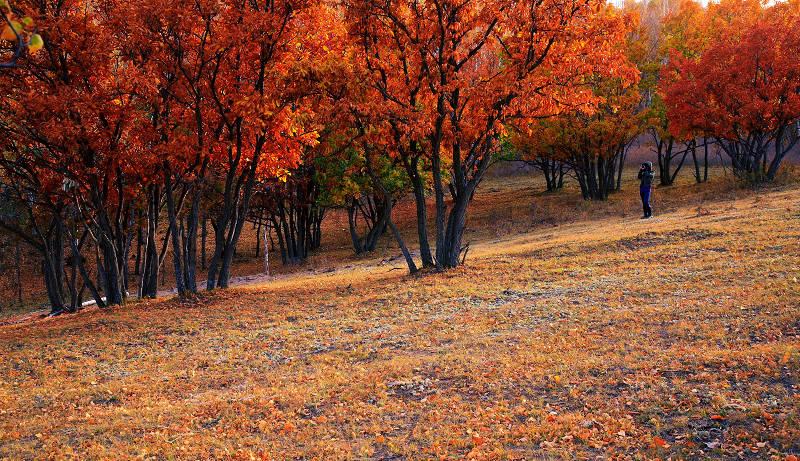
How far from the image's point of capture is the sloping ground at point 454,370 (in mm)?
5117

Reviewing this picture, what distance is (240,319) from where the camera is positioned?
39.0ft

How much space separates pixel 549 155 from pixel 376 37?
83.8 ft

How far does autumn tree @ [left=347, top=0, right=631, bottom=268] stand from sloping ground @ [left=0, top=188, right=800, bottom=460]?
154 inches

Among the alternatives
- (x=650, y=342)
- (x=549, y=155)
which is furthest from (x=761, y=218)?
(x=549, y=155)

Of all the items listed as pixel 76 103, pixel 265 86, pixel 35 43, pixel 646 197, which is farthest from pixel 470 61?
pixel 35 43

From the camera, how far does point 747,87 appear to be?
87.0 ft

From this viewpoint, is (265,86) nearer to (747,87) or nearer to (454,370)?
(454,370)

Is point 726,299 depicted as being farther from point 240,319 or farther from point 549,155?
point 549,155

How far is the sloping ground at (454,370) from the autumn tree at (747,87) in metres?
16.0

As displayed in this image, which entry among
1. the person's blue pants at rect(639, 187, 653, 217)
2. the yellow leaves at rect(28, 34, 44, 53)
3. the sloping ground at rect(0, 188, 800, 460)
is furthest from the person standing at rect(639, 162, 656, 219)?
the yellow leaves at rect(28, 34, 44, 53)

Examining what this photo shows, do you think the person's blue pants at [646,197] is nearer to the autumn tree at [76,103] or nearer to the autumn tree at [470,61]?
the autumn tree at [470,61]

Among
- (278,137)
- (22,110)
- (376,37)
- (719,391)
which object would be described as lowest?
(719,391)

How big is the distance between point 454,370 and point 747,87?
2604 centimetres

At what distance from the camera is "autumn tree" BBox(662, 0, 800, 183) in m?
25.6
